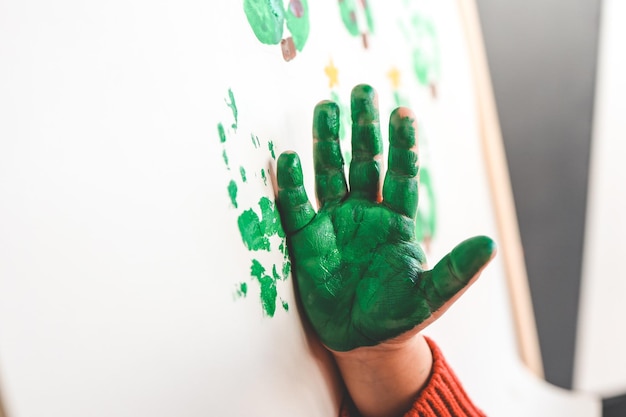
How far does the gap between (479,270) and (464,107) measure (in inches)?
37.9

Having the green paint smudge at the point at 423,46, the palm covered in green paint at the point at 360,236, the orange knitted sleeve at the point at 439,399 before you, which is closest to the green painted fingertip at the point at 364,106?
the palm covered in green paint at the point at 360,236

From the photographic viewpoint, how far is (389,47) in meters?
1.18

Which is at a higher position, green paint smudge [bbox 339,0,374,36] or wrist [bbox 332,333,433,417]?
green paint smudge [bbox 339,0,374,36]

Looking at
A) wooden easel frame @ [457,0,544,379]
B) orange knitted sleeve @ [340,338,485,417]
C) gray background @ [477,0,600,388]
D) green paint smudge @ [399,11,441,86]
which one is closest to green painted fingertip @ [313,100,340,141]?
orange knitted sleeve @ [340,338,485,417]

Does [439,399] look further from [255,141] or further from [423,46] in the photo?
[423,46]

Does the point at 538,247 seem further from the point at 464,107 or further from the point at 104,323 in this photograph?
the point at 104,323

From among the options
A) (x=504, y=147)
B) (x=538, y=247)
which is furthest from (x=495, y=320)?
(x=504, y=147)

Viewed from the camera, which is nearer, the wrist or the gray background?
the wrist

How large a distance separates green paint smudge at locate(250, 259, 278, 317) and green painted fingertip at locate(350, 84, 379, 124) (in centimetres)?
22

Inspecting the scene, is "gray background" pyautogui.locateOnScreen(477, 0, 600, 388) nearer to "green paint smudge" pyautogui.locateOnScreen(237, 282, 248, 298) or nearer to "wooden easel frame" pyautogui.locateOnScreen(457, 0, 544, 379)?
"wooden easel frame" pyautogui.locateOnScreen(457, 0, 544, 379)

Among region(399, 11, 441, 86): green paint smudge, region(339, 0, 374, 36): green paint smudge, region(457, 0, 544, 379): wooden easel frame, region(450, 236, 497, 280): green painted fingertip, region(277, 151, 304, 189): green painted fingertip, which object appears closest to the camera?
region(450, 236, 497, 280): green painted fingertip

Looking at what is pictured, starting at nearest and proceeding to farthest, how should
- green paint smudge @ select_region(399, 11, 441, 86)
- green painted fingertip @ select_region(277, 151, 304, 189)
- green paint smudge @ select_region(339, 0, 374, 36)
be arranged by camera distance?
green painted fingertip @ select_region(277, 151, 304, 189) < green paint smudge @ select_region(339, 0, 374, 36) < green paint smudge @ select_region(399, 11, 441, 86)

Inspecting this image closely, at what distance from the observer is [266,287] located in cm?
71

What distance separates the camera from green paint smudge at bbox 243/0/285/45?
760 mm
